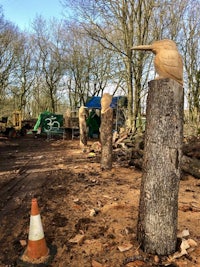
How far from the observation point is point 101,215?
411 centimetres

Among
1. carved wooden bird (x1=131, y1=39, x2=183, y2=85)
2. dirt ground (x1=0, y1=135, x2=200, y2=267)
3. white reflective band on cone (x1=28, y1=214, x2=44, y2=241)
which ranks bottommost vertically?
dirt ground (x1=0, y1=135, x2=200, y2=267)

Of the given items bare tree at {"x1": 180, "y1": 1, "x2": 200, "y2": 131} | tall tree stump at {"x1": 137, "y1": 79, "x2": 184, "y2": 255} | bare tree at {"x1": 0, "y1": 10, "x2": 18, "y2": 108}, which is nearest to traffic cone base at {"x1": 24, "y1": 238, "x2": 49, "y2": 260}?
tall tree stump at {"x1": 137, "y1": 79, "x2": 184, "y2": 255}

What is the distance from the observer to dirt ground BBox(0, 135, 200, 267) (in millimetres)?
2970

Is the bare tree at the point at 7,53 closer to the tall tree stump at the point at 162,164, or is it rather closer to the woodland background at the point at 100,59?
the woodland background at the point at 100,59

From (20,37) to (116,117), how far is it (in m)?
17.0

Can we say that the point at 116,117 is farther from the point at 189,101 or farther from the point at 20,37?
the point at 20,37

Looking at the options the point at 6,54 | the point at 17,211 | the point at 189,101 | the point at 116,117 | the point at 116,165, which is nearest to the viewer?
the point at 17,211

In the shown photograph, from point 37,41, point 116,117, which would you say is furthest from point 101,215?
point 37,41

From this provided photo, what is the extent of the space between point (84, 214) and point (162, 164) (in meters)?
1.94

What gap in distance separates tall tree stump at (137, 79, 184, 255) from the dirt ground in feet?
0.91

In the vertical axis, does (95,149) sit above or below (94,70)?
below

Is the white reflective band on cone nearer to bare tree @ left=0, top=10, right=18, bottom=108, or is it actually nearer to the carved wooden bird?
the carved wooden bird

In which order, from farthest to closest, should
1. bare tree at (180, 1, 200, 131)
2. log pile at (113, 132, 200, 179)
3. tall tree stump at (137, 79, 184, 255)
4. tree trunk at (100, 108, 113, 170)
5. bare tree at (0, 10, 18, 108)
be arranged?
bare tree at (0, 10, 18, 108), bare tree at (180, 1, 200, 131), tree trunk at (100, 108, 113, 170), log pile at (113, 132, 200, 179), tall tree stump at (137, 79, 184, 255)

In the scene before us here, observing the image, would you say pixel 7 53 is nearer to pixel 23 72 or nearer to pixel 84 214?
pixel 23 72
